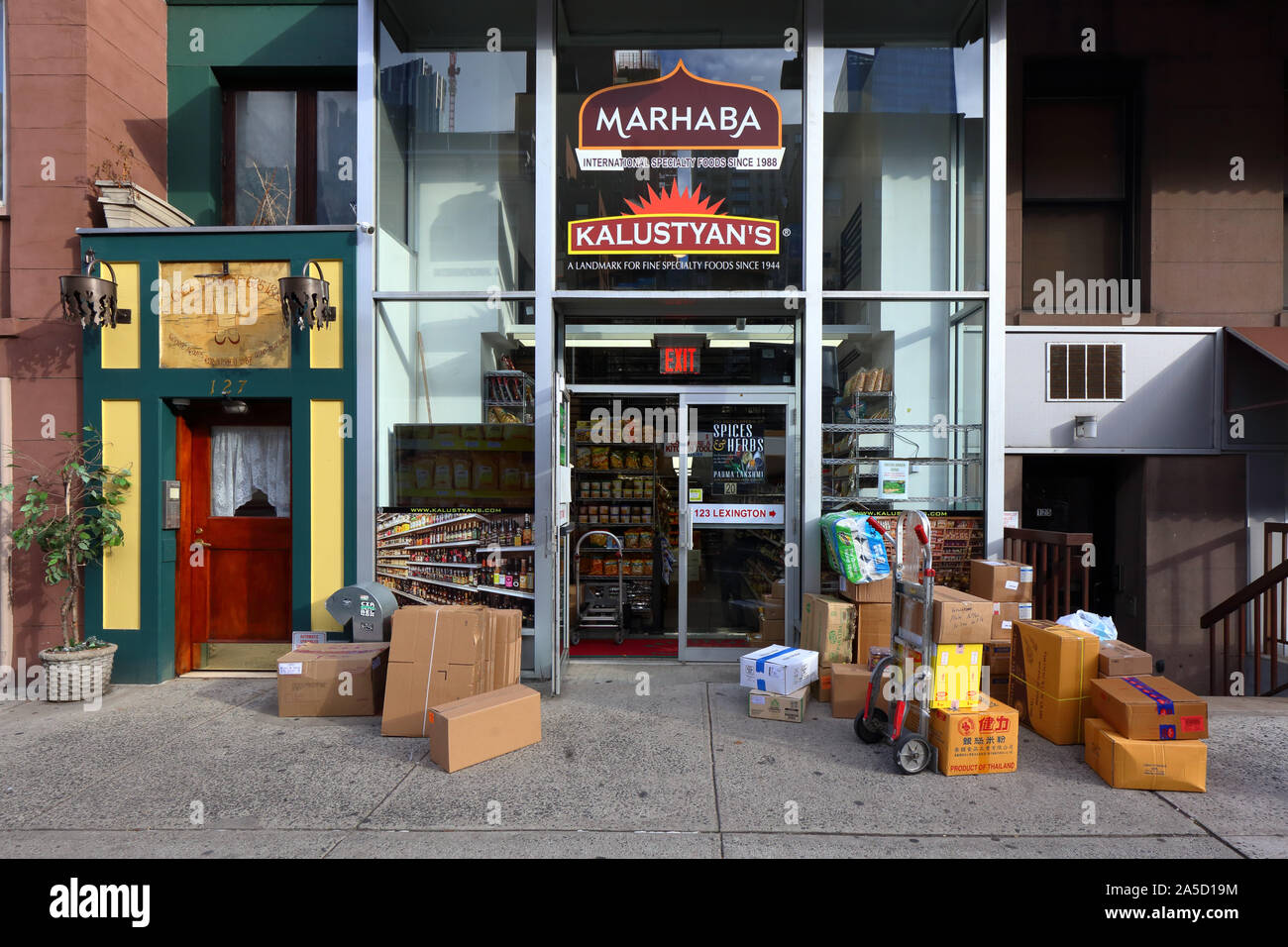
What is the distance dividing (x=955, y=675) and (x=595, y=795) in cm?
232

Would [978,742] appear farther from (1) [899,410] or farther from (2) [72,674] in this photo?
(2) [72,674]

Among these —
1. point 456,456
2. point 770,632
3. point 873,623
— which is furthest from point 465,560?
point 873,623

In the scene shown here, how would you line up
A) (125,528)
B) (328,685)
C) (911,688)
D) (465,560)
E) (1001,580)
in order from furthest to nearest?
1. (465,560)
2. (125,528)
3. (1001,580)
4. (328,685)
5. (911,688)

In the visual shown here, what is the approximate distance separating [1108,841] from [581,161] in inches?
240

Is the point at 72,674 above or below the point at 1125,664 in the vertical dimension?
below

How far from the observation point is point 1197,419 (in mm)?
6812

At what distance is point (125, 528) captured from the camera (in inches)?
239

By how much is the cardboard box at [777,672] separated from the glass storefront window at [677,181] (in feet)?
10.6

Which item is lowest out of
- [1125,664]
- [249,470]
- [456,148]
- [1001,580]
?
[1125,664]

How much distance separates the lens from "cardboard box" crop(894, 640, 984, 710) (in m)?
4.37

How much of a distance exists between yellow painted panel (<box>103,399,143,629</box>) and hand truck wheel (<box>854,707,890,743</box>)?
5947 millimetres

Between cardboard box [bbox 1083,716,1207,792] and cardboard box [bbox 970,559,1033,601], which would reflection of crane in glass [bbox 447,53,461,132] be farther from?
cardboard box [bbox 1083,716,1207,792]

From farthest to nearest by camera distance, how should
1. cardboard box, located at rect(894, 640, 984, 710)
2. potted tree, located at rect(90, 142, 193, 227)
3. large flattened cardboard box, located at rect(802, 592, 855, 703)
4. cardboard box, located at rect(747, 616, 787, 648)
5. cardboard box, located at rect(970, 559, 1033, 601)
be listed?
cardboard box, located at rect(747, 616, 787, 648) < potted tree, located at rect(90, 142, 193, 227) < large flattened cardboard box, located at rect(802, 592, 855, 703) < cardboard box, located at rect(970, 559, 1033, 601) < cardboard box, located at rect(894, 640, 984, 710)

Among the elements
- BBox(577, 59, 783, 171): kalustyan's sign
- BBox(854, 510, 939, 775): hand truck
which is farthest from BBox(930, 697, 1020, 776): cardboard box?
BBox(577, 59, 783, 171): kalustyan's sign
